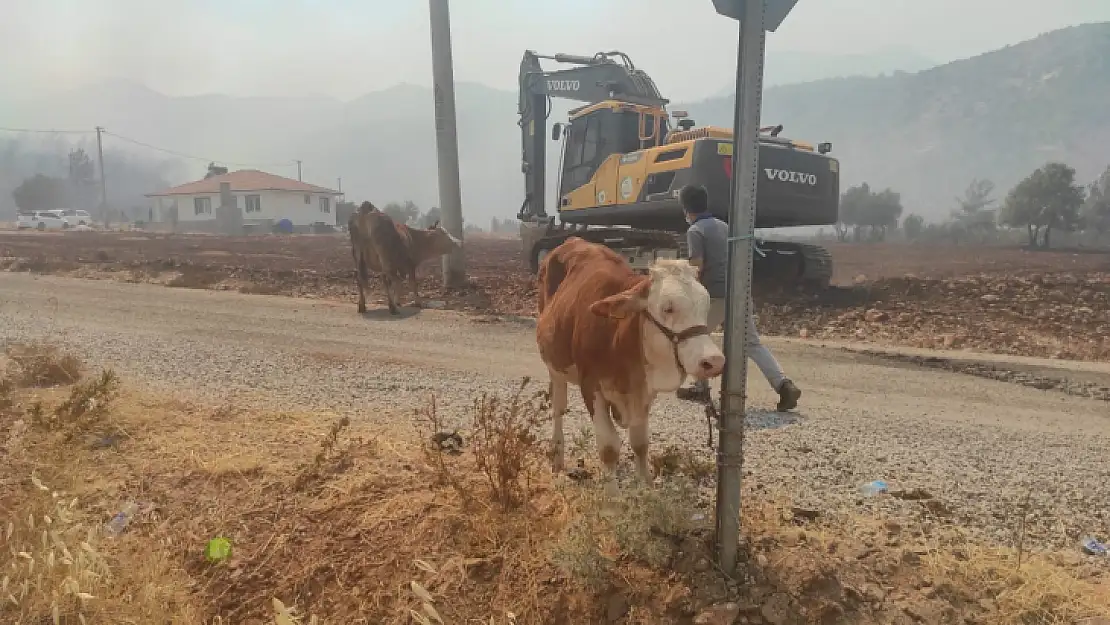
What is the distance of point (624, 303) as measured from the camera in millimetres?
3668

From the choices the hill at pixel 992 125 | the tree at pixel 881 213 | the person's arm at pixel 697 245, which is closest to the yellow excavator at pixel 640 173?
the person's arm at pixel 697 245

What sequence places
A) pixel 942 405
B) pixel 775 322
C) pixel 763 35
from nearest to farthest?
pixel 763 35 < pixel 942 405 < pixel 775 322

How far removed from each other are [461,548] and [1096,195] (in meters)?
61.5

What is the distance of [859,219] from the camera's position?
2601 inches

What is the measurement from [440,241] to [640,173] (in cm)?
502

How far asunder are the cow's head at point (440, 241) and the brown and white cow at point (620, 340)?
35.8ft

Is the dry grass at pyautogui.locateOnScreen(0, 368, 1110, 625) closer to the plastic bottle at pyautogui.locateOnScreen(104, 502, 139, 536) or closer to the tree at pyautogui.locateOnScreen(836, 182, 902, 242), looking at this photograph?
the plastic bottle at pyautogui.locateOnScreen(104, 502, 139, 536)

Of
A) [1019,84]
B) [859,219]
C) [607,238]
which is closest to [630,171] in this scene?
[607,238]

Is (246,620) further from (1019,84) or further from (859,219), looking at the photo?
(1019,84)

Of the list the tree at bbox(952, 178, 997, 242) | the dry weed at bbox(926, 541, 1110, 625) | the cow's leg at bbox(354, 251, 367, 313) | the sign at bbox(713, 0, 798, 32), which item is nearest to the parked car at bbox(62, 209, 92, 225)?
the cow's leg at bbox(354, 251, 367, 313)

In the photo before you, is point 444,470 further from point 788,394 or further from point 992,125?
point 992,125

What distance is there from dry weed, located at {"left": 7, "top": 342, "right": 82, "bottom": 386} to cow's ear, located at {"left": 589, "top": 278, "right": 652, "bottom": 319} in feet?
22.2

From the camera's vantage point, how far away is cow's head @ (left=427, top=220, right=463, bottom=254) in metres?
15.8

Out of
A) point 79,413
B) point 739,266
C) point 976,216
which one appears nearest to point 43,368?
point 79,413
